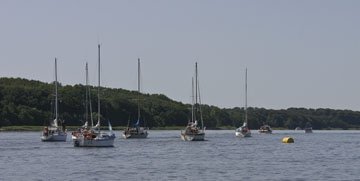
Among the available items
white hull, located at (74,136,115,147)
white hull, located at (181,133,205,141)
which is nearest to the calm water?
white hull, located at (74,136,115,147)

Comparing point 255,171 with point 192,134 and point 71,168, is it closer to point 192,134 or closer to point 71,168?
point 71,168

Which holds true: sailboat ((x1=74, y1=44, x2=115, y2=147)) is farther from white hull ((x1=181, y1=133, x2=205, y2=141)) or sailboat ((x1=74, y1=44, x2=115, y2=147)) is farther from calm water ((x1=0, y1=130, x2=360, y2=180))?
white hull ((x1=181, y1=133, x2=205, y2=141))

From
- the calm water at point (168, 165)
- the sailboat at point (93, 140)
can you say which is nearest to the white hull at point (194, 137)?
the sailboat at point (93, 140)

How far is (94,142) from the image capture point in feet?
378

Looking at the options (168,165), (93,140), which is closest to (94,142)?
(93,140)

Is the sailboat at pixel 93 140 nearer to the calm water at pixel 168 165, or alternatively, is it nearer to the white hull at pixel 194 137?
the calm water at pixel 168 165

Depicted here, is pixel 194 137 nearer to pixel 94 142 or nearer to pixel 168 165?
pixel 94 142

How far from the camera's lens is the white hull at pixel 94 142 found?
115062 millimetres

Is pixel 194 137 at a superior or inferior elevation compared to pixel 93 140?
superior

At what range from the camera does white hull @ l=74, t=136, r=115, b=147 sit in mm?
115062

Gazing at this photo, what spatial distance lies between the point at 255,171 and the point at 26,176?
2284 centimetres

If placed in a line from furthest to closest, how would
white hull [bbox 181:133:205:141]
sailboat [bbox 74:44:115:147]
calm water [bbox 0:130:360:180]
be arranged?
white hull [bbox 181:133:205:141]
sailboat [bbox 74:44:115:147]
calm water [bbox 0:130:360:180]

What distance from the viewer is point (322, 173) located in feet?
254

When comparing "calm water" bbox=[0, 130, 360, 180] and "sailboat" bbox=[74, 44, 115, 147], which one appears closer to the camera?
"calm water" bbox=[0, 130, 360, 180]
